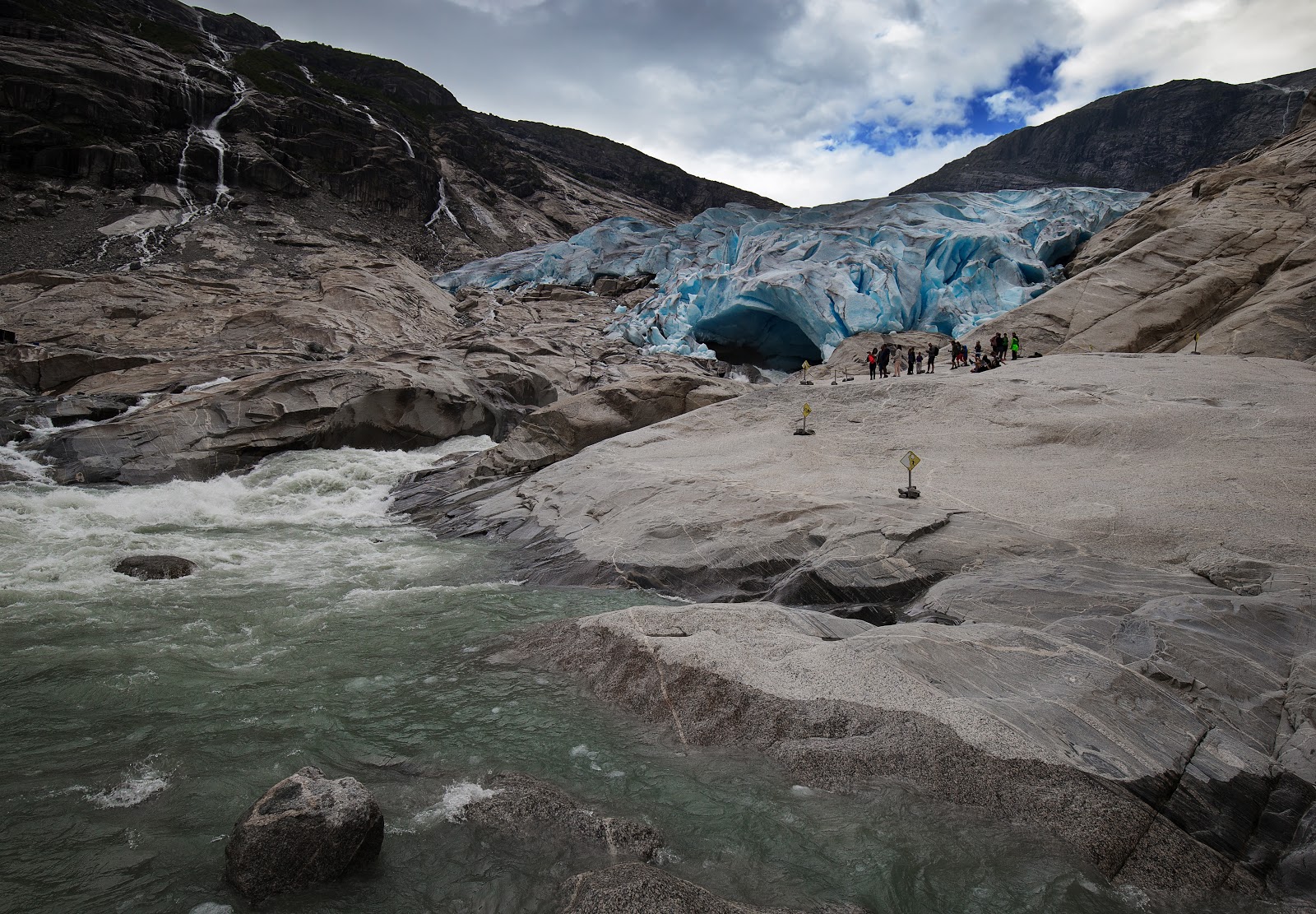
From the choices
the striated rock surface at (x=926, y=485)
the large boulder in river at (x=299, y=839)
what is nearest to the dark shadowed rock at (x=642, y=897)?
the large boulder in river at (x=299, y=839)

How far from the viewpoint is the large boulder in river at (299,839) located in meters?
3.62

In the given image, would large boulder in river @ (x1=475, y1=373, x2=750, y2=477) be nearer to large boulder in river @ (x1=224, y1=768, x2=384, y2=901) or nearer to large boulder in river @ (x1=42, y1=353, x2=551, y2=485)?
large boulder in river @ (x1=42, y1=353, x2=551, y2=485)

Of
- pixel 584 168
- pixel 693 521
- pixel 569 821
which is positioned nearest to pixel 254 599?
pixel 693 521

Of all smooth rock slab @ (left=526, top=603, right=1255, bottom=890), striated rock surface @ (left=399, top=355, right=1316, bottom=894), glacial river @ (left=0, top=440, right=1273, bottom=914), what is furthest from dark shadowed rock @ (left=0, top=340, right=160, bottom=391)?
smooth rock slab @ (left=526, top=603, right=1255, bottom=890)

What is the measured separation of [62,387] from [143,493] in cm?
891

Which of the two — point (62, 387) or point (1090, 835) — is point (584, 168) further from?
point (1090, 835)

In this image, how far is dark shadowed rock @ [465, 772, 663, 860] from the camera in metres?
4.07

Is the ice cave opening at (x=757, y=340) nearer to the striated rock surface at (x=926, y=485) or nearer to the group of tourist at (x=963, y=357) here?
the group of tourist at (x=963, y=357)

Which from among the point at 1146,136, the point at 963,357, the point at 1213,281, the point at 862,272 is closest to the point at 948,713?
the point at 963,357

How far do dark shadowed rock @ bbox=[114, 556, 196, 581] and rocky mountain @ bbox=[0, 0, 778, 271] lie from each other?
111 feet

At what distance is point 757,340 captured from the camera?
37.7 m

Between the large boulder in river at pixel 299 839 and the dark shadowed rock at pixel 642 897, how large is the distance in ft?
3.90

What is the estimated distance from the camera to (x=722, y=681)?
5.63m

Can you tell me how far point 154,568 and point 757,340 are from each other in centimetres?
3147
